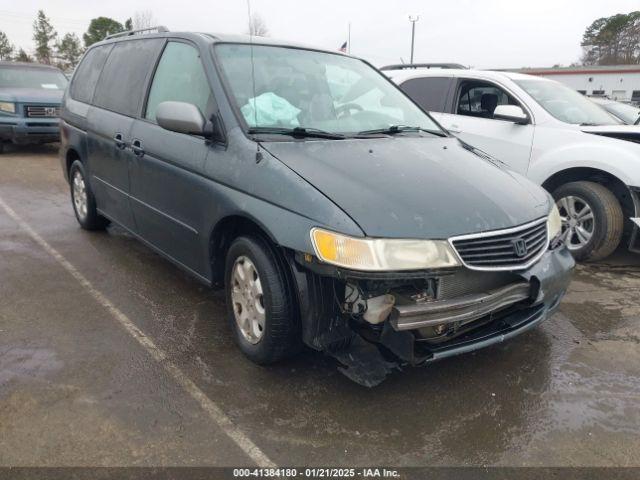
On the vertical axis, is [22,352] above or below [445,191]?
below

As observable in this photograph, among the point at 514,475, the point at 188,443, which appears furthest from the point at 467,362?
the point at 188,443

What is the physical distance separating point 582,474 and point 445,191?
1443mm

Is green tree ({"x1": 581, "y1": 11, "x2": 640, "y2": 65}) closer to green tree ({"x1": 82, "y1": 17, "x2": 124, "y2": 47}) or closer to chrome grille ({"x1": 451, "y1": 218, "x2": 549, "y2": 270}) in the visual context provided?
green tree ({"x1": 82, "y1": 17, "x2": 124, "y2": 47})

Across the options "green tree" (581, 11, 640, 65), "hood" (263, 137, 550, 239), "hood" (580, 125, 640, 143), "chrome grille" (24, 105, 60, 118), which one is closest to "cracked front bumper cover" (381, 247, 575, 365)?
"hood" (263, 137, 550, 239)

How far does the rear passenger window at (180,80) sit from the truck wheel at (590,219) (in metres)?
3.57

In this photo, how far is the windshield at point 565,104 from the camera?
551cm

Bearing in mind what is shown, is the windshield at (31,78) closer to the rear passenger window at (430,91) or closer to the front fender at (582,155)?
the rear passenger window at (430,91)

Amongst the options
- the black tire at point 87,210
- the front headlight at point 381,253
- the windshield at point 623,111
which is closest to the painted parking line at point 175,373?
the black tire at point 87,210

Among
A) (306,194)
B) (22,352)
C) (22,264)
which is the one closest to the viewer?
(306,194)

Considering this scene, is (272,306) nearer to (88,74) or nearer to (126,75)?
(126,75)

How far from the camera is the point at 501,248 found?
2652mm

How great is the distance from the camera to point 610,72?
46.5 metres

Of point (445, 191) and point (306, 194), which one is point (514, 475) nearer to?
point (445, 191)

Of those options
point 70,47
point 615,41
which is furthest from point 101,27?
point 615,41
